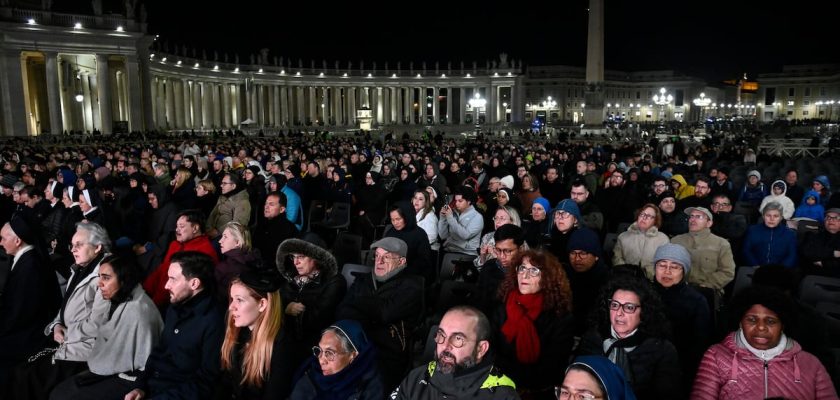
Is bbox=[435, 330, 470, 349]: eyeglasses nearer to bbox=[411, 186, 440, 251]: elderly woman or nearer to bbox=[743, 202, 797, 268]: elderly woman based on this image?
bbox=[411, 186, 440, 251]: elderly woman

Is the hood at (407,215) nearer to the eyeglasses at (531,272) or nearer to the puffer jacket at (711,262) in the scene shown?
the eyeglasses at (531,272)

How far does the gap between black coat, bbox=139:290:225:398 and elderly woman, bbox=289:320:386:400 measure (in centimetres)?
90

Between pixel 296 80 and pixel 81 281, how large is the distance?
69066mm

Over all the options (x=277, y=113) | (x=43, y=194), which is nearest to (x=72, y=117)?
(x=277, y=113)

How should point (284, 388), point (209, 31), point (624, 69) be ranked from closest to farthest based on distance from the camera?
point (284, 388)
point (209, 31)
point (624, 69)

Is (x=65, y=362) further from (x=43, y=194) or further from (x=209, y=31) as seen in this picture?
(x=209, y=31)

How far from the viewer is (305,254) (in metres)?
5.50

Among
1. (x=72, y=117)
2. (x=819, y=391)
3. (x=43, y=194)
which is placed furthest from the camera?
(x=72, y=117)

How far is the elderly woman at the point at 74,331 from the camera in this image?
5.13m

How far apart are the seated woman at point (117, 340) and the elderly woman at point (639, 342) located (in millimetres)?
3442

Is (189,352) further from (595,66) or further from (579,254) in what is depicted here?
(595,66)

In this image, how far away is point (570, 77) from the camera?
115500mm

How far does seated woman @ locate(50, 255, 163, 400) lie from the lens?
4.79 m

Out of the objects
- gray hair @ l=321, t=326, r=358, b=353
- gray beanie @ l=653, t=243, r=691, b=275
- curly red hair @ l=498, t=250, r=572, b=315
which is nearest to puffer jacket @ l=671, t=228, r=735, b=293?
gray beanie @ l=653, t=243, r=691, b=275
